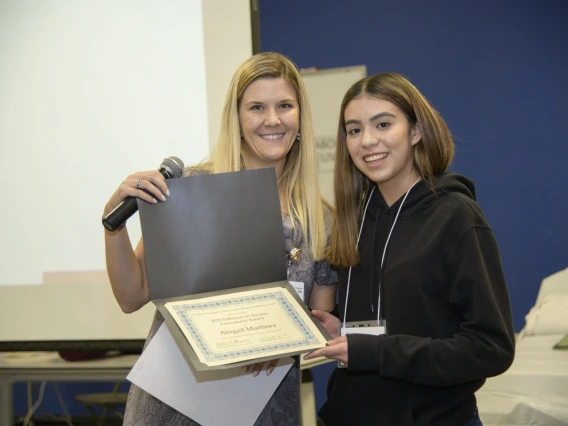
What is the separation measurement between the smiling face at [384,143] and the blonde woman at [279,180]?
0.75 ft

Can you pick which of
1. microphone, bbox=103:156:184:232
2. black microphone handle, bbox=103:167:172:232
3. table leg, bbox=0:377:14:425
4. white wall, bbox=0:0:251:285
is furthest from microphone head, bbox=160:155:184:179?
table leg, bbox=0:377:14:425

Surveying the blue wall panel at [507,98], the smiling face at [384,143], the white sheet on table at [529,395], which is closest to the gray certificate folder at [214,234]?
the smiling face at [384,143]

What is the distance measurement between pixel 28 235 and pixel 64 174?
299mm

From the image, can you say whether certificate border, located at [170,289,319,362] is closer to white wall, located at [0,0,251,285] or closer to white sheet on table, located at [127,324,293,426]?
white sheet on table, located at [127,324,293,426]

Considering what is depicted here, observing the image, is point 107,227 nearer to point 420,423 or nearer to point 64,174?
point 420,423

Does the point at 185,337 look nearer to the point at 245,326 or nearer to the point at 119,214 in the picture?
the point at 245,326

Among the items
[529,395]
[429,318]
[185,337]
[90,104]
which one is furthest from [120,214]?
[529,395]

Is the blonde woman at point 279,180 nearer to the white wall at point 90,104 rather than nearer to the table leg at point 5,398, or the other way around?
the white wall at point 90,104

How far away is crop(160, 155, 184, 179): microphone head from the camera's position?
145 centimetres

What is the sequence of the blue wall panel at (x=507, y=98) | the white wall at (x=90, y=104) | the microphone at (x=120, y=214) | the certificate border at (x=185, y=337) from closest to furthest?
the certificate border at (x=185, y=337)
the microphone at (x=120, y=214)
the white wall at (x=90, y=104)
the blue wall panel at (x=507, y=98)

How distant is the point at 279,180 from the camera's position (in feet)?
5.64

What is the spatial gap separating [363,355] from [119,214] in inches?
21.8

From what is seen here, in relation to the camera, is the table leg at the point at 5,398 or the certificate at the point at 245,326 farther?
the table leg at the point at 5,398

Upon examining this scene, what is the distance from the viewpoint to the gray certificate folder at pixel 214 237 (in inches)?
54.3
